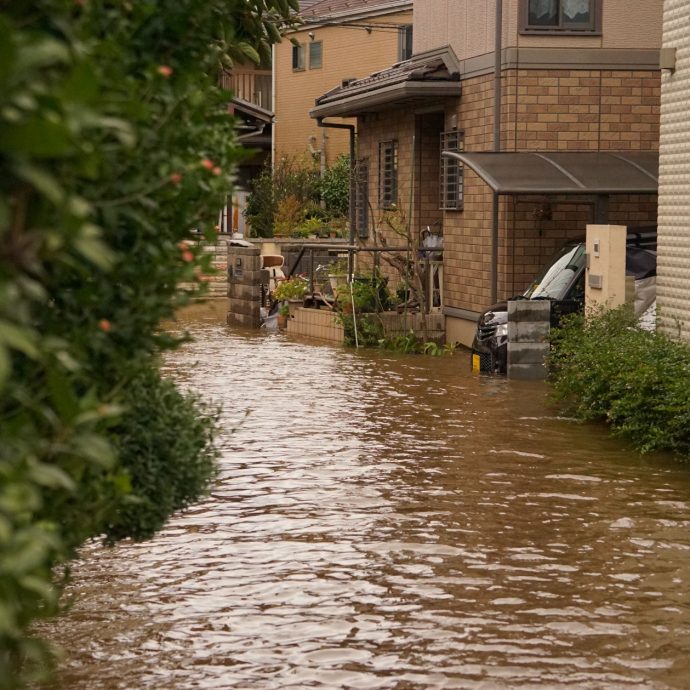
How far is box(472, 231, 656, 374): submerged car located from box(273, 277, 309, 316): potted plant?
22.0 feet

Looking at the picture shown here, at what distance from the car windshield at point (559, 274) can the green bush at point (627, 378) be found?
8.79ft

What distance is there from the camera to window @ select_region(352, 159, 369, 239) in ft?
93.5

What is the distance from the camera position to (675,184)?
48.9ft

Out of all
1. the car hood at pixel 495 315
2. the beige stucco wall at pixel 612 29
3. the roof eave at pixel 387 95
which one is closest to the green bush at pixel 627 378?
the car hood at pixel 495 315

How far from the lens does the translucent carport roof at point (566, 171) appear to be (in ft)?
61.1

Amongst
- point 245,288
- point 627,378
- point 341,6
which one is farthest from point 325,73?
point 627,378

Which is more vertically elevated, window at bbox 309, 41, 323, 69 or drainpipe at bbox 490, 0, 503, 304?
window at bbox 309, 41, 323, 69

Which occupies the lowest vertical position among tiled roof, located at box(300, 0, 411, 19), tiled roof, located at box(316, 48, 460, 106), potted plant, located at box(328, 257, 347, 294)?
potted plant, located at box(328, 257, 347, 294)

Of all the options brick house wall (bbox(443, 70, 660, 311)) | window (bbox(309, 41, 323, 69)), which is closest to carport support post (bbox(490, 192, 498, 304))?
brick house wall (bbox(443, 70, 660, 311))

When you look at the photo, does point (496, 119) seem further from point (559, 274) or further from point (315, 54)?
point (315, 54)

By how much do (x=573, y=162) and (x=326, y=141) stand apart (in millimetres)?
25074

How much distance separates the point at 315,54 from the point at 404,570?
3810 centimetres

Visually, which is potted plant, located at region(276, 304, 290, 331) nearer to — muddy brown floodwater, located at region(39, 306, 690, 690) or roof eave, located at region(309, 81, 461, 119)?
roof eave, located at region(309, 81, 461, 119)

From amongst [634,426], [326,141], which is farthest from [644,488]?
[326,141]
